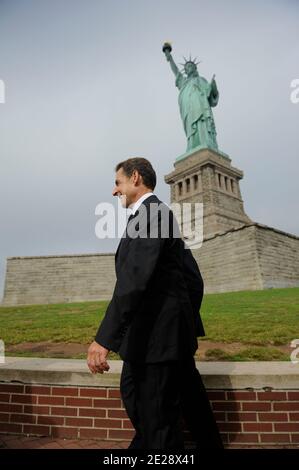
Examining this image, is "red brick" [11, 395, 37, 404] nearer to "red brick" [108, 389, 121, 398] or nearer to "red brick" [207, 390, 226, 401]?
"red brick" [108, 389, 121, 398]

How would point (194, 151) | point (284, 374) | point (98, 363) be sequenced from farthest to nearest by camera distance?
point (194, 151) → point (284, 374) → point (98, 363)

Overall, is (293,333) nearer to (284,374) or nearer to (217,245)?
(284,374)

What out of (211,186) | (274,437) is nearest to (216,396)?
(274,437)

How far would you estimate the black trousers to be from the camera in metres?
1.91

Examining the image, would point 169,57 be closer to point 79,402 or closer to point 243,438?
point 79,402

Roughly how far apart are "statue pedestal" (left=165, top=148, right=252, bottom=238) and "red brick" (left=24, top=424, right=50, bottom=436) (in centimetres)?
2870

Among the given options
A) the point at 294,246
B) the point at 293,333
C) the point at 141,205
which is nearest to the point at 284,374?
the point at 141,205

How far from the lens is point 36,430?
9.80 feet

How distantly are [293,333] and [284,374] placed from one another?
3061 millimetres

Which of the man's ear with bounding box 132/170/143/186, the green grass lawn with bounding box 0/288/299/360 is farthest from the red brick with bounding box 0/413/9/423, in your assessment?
the man's ear with bounding box 132/170/143/186

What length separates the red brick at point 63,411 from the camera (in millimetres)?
2932

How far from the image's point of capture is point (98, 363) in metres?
1.93

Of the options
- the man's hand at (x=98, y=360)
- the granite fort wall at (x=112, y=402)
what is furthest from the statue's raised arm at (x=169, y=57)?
the man's hand at (x=98, y=360)

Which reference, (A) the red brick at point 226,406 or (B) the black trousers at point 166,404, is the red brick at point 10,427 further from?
(A) the red brick at point 226,406
